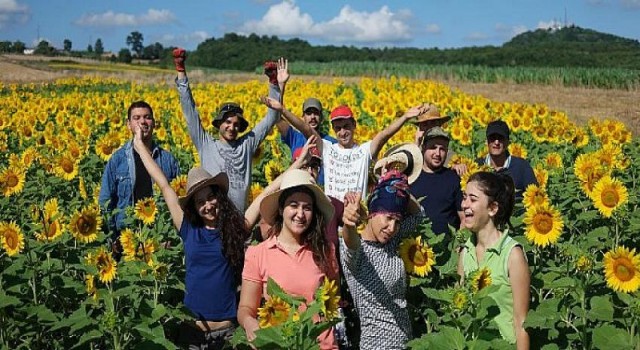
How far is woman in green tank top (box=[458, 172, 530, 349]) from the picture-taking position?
3.12 meters

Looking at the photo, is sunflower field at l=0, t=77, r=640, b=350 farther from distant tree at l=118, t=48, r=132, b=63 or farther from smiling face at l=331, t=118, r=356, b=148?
distant tree at l=118, t=48, r=132, b=63

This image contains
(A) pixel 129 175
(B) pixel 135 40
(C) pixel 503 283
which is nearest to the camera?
(C) pixel 503 283

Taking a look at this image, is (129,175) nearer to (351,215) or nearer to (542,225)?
(351,215)

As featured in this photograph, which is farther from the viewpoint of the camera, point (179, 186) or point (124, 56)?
point (124, 56)

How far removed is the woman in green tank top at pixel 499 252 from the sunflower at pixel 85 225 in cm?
201

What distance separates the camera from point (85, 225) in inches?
160

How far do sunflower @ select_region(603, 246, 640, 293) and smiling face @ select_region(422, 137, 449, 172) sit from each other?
1849 mm

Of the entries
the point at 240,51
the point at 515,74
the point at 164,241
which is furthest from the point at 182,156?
the point at 240,51

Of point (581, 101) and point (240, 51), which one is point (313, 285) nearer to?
point (581, 101)

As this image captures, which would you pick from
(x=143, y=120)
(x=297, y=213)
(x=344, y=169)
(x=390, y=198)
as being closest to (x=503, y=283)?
(x=390, y=198)

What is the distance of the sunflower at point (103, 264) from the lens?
350cm

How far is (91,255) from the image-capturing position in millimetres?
3609

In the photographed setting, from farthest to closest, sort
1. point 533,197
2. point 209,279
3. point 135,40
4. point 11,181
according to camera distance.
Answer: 1. point 135,40
2. point 11,181
3. point 533,197
4. point 209,279

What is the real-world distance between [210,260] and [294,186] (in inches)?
27.9
